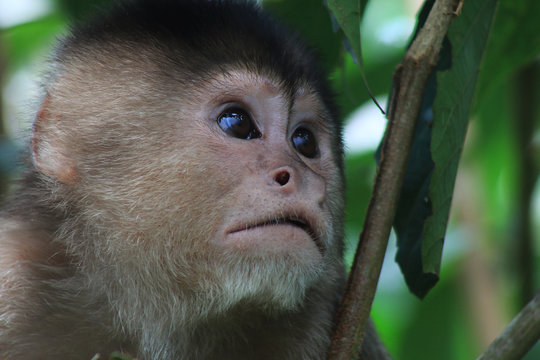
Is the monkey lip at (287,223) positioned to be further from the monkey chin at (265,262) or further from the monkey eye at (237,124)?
the monkey eye at (237,124)

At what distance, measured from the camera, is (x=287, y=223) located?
2.60m

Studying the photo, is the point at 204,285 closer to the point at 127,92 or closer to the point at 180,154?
the point at 180,154

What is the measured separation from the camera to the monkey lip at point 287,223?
2.56 m

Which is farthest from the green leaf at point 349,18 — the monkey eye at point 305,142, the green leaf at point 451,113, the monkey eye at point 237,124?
the monkey eye at point 305,142

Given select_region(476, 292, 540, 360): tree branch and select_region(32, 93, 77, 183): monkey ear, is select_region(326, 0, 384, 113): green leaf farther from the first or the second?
select_region(32, 93, 77, 183): monkey ear

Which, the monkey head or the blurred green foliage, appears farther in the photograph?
the blurred green foliage

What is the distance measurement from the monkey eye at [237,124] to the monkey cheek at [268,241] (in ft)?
1.40

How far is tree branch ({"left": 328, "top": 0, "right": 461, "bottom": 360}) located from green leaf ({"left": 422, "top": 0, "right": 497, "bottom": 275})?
0.56 feet

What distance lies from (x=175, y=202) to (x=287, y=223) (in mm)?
403

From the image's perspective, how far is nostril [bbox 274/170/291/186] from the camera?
8.55ft

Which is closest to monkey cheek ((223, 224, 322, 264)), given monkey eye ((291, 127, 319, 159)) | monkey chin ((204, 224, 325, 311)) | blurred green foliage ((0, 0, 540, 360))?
monkey chin ((204, 224, 325, 311))

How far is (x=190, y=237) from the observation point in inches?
105

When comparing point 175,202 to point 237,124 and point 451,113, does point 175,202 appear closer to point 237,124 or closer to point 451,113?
point 237,124

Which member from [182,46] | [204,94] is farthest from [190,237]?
[182,46]
